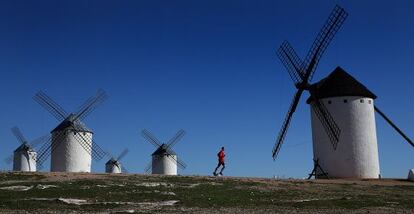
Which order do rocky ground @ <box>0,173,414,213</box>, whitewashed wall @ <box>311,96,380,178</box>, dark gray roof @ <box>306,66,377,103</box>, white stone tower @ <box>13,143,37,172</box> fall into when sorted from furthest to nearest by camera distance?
white stone tower @ <box>13,143,37,172</box>
dark gray roof @ <box>306,66,377,103</box>
whitewashed wall @ <box>311,96,380,178</box>
rocky ground @ <box>0,173,414,213</box>

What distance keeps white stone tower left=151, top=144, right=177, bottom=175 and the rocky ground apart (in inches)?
1591

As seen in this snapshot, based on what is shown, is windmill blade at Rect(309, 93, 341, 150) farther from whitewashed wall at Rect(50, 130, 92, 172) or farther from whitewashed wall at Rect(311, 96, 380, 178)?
whitewashed wall at Rect(50, 130, 92, 172)

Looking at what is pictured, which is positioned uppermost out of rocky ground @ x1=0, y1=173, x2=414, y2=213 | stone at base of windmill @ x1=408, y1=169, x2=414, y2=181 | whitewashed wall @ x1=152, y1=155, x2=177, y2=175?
whitewashed wall @ x1=152, y1=155, x2=177, y2=175

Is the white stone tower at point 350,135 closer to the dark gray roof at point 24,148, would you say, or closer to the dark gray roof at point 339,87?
the dark gray roof at point 339,87

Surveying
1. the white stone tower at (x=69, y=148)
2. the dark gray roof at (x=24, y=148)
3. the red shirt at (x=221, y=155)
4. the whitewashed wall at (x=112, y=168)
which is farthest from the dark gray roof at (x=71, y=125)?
the whitewashed wall at (x=112, y=168)


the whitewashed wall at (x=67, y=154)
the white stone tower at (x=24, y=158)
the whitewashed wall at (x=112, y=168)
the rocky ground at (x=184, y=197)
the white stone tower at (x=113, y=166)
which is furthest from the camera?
the white stone tower at (x=113, y=166)

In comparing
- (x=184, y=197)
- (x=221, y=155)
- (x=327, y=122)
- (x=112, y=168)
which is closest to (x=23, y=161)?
(x=112, y=168)

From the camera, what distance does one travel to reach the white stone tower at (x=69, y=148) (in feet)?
156

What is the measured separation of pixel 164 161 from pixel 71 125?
22.9 metres

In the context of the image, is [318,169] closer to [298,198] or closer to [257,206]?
[298,198]

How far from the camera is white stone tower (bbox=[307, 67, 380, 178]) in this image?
38.6 m

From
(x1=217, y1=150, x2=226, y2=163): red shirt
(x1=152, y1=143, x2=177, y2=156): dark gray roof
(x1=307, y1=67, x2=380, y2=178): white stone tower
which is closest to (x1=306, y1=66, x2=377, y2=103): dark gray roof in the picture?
(x1=307, y1=67, x2=380, y2=178): white stone tower

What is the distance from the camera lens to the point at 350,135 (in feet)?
127

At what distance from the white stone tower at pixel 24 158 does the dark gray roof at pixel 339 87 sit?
4739cm
